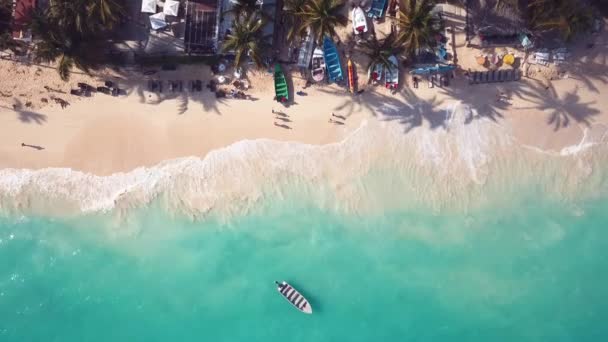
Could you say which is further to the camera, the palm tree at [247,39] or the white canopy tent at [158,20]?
the white canopy tent at [158,20]

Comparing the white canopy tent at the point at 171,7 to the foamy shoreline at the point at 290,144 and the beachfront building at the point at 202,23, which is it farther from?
the foamy shoreline at the point at 290,144

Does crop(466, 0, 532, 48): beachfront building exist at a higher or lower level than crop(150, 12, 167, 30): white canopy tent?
higher

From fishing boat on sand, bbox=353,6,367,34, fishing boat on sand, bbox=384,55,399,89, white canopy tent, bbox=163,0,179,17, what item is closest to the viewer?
white canopy tent, bbox=163,0,179,17

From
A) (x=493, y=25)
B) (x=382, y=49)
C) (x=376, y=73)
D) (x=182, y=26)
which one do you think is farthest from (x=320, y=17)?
(x=493, y=25)

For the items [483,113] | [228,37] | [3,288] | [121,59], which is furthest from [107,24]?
[483,113]

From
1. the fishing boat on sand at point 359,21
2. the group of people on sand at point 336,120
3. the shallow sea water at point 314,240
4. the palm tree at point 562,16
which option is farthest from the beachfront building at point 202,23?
the palm tree at point 562,16

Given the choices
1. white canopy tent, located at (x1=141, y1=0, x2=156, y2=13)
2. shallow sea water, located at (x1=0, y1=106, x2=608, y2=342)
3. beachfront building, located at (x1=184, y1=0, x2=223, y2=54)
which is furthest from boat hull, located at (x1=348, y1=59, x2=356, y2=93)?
white canopy tent, located at (x1=141, y1=0, x2=156, y2=13)

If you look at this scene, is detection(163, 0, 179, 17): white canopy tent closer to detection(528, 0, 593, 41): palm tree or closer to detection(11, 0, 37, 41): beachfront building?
detection(11, 0, 37, 41): beachfront building
